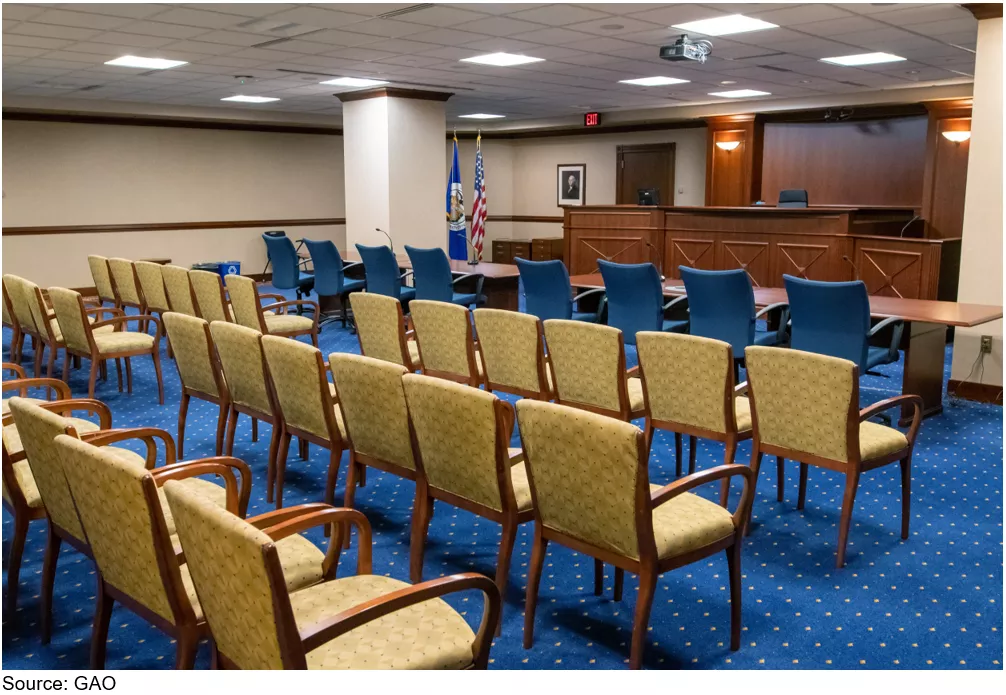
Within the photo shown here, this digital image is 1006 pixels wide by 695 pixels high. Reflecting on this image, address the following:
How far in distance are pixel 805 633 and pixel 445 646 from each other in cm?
136

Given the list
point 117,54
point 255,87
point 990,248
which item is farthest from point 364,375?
point 255,87

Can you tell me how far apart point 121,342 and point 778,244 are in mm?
6139

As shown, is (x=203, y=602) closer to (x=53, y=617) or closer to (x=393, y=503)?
(x=53, y=617)

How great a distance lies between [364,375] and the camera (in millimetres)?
3248

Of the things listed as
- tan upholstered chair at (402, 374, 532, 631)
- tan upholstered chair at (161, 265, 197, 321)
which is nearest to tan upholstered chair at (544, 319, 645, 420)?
tan upholstered chair at (402, 374, 532, 631)

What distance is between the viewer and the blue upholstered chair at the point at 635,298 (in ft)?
20.4

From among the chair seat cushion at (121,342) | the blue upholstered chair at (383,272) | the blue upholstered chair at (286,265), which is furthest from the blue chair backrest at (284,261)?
the chair seat cushion at (121,342)

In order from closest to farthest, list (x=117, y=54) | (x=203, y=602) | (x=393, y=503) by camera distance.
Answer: (x=203, y=602), (x=393, y=503), (x=117, y=54)

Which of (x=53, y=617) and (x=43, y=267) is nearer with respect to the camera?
(x=53, y=617)

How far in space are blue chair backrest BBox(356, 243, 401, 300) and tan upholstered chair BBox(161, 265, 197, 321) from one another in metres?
1.97

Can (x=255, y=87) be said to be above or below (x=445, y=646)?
above

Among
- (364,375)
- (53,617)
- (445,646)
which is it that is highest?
(364,375)

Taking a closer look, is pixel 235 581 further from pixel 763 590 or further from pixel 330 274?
pixel 330 274

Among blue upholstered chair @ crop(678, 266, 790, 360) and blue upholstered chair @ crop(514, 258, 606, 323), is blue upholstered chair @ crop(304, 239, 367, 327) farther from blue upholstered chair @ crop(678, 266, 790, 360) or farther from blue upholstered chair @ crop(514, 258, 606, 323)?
blue upholstered chair @ crop(678, 266, 790, 360)
